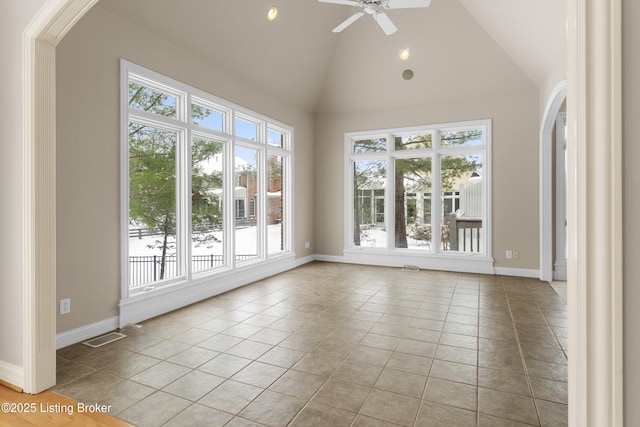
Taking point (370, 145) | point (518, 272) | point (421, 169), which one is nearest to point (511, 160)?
point (421, 169)

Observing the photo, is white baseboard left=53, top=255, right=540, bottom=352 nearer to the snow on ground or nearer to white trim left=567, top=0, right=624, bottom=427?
the snow on ground

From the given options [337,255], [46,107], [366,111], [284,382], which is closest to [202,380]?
[284,382]

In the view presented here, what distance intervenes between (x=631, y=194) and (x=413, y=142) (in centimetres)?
605

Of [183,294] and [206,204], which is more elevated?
[206,204]

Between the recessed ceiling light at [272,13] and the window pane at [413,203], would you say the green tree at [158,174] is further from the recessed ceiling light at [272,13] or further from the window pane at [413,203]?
the window pane at [413,203]

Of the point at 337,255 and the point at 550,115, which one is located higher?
the point at 550,115

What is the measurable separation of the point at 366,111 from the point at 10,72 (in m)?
5.56

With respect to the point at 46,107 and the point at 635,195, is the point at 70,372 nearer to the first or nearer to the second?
the point at 46,107

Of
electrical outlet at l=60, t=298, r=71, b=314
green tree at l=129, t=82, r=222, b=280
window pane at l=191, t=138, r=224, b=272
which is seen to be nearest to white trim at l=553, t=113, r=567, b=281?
window pane at l=191, t=138, r=224, b=272

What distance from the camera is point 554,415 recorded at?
2080 mm

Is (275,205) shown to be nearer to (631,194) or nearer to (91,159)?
(91,159)

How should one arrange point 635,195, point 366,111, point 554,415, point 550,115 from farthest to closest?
point 366,111, point 550,115, point 554,415, point 635,195

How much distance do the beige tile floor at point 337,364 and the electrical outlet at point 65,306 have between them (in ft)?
1.06

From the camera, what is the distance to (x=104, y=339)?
3.22m
